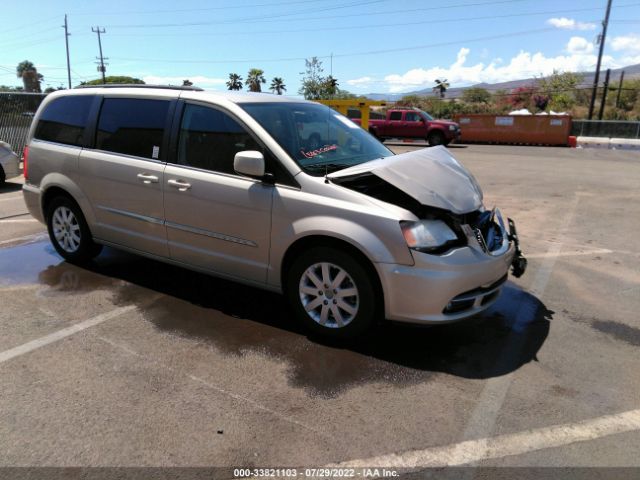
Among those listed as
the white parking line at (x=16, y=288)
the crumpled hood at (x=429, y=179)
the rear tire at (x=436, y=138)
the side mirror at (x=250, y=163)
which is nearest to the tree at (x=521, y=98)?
the rear tire at (x=436, y=138)

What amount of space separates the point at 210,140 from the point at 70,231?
219 cm

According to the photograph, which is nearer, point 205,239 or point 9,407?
point 9,407

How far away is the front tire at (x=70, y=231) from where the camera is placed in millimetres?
5141

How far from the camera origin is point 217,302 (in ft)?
14.7

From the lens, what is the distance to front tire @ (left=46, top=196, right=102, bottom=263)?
514 cm

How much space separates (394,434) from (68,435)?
1765 mm

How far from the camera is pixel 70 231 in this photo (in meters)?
5.26

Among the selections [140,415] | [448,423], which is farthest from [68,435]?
[448,423]

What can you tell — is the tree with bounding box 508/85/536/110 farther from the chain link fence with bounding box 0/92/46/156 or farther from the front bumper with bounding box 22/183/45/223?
the front bumper with bounding box 22/183/45/223

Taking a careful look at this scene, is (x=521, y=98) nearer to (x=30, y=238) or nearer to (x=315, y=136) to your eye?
(x=30, y=238)

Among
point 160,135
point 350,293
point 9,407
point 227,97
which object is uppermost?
point 227,97

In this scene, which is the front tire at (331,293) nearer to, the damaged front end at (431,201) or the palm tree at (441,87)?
the damaged front end at (431,201)

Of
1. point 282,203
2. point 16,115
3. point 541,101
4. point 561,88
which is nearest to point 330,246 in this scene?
point 282,203

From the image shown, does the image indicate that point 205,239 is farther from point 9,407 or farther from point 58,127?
point 58,127
